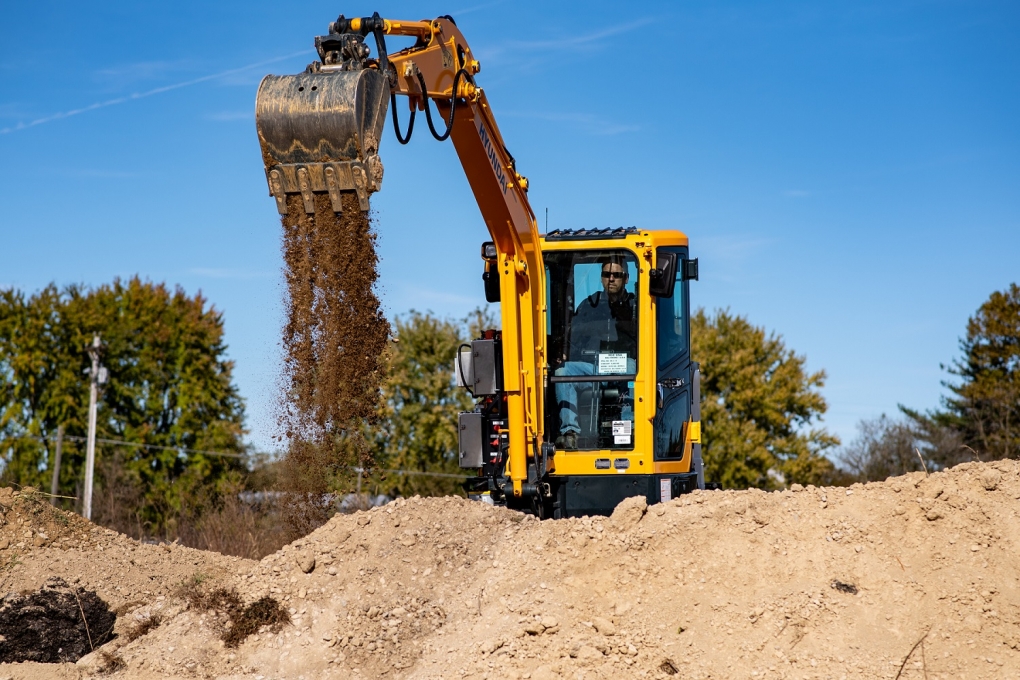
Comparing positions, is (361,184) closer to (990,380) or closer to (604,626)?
(604,626)

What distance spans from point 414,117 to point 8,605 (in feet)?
16.3

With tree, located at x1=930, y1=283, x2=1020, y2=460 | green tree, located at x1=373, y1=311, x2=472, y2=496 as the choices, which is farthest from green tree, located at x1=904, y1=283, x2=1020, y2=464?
green tree, located at x1=373, y1=311, x2=472, y2=496

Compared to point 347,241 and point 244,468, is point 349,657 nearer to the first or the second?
point 347,241

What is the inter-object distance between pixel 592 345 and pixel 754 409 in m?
23.8

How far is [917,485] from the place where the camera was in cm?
783

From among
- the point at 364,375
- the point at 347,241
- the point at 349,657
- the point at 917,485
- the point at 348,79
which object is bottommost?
the point at 349,657

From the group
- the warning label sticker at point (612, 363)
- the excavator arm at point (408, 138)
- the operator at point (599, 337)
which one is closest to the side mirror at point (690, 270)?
the operator at point (599, 337)

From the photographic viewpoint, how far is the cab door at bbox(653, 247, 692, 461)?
32.0 ft

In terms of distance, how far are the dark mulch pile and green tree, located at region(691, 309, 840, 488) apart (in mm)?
24035

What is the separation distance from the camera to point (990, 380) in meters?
32.3

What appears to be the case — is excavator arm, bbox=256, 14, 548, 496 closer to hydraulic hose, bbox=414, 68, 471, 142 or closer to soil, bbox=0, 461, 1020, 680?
hydraulic hose, bbox=414, 68, 471, 142

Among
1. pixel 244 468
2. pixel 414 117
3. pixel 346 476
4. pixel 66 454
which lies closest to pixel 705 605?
pixel 414 117

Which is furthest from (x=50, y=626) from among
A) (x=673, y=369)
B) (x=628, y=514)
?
(x=673, y=369)

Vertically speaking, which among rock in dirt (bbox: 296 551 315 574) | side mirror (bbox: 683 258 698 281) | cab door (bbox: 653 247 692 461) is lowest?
rock in dirt (bbox: 296 551 315 574)
